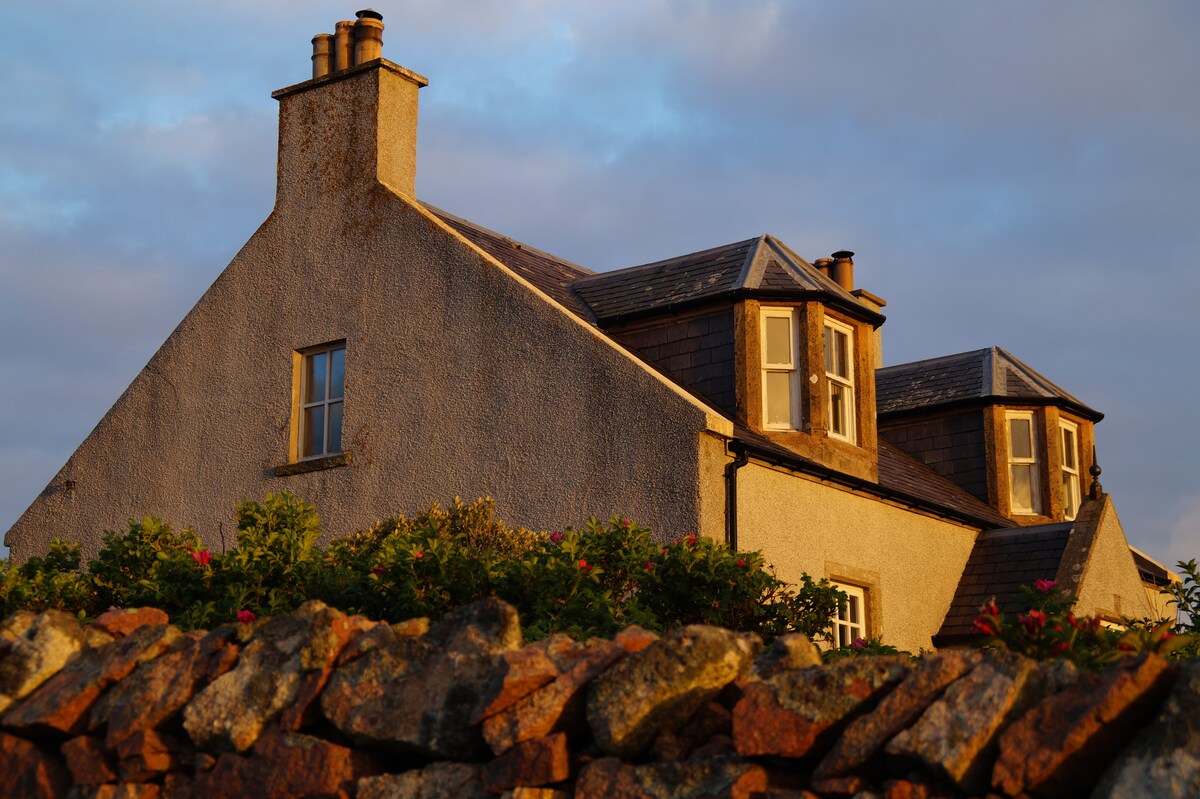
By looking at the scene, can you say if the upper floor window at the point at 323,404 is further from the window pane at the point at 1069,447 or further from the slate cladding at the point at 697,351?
the window pane at the point at 1069,447

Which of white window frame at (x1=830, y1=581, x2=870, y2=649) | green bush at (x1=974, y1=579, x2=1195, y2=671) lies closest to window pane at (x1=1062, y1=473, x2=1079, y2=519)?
white window frame at (x1=830, y1=581, x2=870, y2=649)

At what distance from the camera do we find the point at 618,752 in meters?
5.37

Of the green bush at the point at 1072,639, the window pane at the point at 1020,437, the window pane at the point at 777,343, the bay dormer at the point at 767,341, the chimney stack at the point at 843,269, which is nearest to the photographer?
the green bush at the point at 1072,639

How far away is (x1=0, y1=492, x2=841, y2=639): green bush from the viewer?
31.3ft

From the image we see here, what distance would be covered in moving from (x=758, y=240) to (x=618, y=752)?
12332mm

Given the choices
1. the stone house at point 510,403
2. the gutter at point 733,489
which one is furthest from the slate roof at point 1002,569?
the gutter at point 733,489

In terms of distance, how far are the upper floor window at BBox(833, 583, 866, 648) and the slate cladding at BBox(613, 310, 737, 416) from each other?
2442 millimetres

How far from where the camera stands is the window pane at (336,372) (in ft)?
54.9

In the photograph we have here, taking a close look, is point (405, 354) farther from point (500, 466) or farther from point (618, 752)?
point (618, 752)

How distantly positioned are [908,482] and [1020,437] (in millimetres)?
2980

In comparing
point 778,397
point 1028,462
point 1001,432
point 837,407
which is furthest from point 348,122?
point 1028,462

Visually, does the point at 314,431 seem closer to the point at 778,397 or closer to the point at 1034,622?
the point at 778,397

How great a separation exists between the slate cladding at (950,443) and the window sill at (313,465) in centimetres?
887

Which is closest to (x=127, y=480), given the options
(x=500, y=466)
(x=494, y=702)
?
(x=500, y=466)
